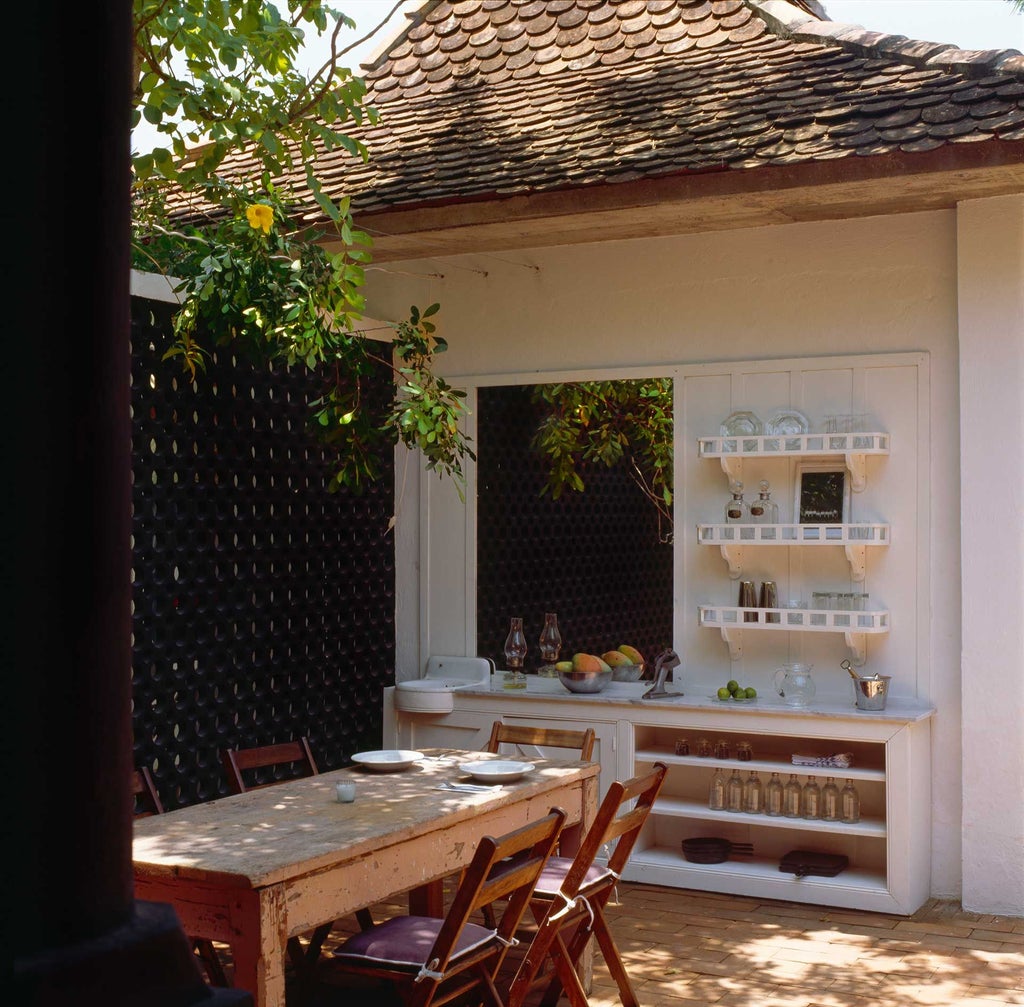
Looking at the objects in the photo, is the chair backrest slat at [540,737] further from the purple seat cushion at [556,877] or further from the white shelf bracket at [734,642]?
the white shelf bracket at [734,642]

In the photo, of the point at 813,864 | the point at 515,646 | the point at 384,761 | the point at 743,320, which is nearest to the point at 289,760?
the point at 384,761

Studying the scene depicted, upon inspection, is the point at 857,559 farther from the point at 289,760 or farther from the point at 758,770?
the point at 289,760

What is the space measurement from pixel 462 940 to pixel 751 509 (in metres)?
3.40

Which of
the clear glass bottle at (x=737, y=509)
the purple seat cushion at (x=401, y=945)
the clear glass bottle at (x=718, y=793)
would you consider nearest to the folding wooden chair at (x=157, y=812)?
the purple seat cushion at (x=401, y=945)

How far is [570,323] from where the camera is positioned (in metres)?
7.45

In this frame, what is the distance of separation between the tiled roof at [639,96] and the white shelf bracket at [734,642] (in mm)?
2424

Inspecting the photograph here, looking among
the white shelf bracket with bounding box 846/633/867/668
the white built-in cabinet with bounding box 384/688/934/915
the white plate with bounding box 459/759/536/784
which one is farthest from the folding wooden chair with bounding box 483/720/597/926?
the white shelf bracket with bounding box 846/633/867/668

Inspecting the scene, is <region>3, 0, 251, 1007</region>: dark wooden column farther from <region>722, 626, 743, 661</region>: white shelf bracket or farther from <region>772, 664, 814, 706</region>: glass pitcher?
<region>722, 626, 743, 661</region>: white shelf bracket

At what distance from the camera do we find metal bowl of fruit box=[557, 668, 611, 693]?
23.1ft

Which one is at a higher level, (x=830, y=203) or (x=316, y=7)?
(x=316, y=7)

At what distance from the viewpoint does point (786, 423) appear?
677cm

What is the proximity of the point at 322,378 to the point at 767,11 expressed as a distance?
3.15 meters

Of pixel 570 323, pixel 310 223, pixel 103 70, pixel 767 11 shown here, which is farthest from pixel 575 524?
pixel 103 70

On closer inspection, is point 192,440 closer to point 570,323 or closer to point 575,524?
point 570,323
